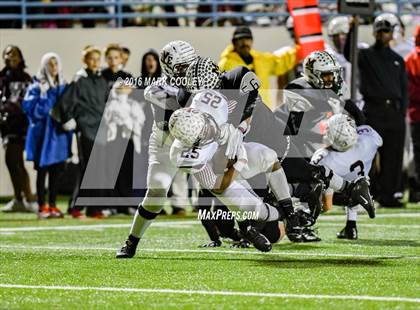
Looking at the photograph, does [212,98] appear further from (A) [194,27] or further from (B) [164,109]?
(A) [194,27]

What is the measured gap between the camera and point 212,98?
8938 millimetres

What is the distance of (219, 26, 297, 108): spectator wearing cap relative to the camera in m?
13.9

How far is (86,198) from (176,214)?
3.53 ft

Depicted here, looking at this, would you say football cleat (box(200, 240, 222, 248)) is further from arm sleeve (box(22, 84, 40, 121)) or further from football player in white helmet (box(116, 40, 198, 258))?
arm sleeve (box(22, 84, 40, 121))

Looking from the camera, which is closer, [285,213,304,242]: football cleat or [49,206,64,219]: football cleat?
[285,213,304,242]: football cleat

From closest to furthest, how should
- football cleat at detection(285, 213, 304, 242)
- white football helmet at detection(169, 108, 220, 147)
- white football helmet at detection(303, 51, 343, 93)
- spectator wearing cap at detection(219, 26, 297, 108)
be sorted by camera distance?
white football helmet at detection(169, 108, 220, 147) → football cleat at detection(285, 213, 304, 242) → white football helmet at detection(303, 51, 343, 93) → spectator wearing cap at detection(219, 26, 297, 108)

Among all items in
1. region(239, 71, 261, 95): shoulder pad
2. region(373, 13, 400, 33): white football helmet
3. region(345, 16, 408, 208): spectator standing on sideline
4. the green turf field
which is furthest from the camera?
region(345, 16, 408, 208): spectator standing on sideline

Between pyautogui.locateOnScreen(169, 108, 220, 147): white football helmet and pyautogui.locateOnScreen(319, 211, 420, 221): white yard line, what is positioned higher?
pyautogui.locateOnScreen(169, 108, 220, 147): white football helmet

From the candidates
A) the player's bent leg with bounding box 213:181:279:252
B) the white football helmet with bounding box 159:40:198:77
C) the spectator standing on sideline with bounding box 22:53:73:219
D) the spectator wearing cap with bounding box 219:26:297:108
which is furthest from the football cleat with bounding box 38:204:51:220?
the player's bent leg with bounding box 213:181:279:252

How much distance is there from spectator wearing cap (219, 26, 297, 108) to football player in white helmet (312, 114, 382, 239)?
9.19 feet

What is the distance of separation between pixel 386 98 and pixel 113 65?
335 centimetres

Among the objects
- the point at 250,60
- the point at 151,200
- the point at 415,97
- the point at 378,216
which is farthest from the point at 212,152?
the point at 415,97

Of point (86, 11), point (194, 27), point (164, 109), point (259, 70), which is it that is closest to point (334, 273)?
point (164, 109)

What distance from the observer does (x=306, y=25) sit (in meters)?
14.2
